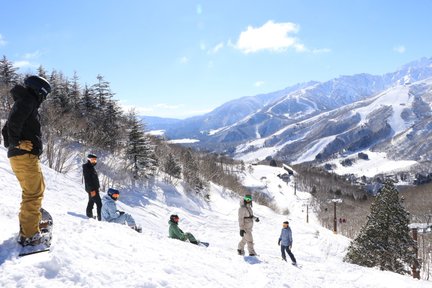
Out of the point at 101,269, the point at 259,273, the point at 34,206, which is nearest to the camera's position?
the point at 34,206

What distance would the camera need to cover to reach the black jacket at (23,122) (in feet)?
19.6

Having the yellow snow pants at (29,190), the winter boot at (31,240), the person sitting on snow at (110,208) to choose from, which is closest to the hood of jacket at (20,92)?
the yellow snow pants at (29,190)

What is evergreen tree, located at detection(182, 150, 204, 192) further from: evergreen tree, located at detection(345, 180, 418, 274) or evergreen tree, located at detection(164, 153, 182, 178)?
evergreen tree, located at detection(345, 180, 418, 274)

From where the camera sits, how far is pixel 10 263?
5938 mm

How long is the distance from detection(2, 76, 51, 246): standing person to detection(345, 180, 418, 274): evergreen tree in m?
25.2

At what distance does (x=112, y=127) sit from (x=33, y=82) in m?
41.5

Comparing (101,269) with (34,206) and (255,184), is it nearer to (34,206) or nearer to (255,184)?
(34,206)

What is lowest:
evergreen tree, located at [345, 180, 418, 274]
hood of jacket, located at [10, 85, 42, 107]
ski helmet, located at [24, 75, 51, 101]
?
evergreen tree, located at [345, 180, 418, 274]

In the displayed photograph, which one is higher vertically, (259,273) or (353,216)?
(259,273)

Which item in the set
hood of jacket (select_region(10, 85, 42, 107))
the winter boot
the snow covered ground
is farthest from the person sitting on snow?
hood of jacket (select_region(10, 85, 42, 107))

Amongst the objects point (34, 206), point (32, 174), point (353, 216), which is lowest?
point (353, 216)

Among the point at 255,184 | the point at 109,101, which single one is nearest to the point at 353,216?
the point at 255,184

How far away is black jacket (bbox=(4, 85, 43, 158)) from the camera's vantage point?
5973 millimetres

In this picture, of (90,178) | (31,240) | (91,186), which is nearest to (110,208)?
(91,186)
